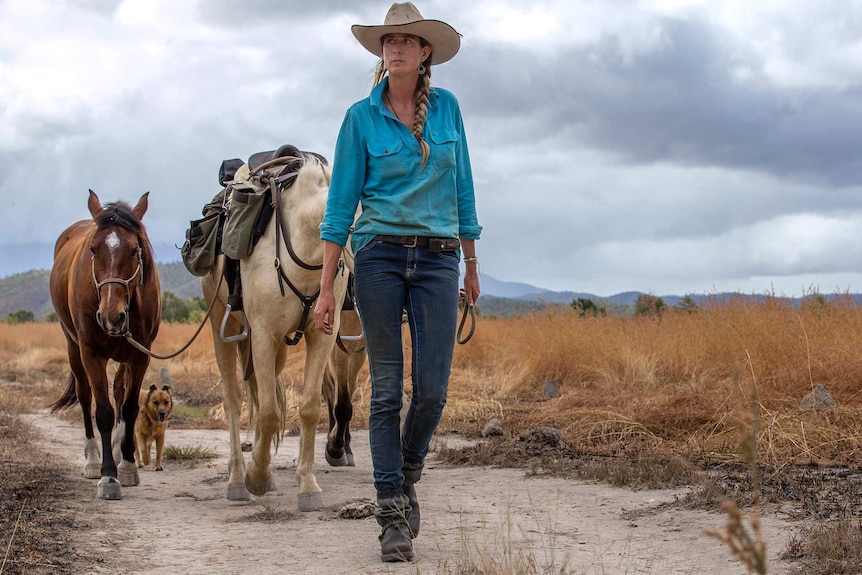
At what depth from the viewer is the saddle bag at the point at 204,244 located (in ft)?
24.7

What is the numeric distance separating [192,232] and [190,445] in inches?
163

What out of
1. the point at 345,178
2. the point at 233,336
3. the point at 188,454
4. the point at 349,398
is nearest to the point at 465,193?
the point at 345,178

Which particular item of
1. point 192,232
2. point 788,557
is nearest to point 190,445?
point 192,232

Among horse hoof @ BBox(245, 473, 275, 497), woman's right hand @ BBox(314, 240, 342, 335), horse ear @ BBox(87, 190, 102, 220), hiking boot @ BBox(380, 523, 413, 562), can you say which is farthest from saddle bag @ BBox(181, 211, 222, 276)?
hiking boot @ BBox(380, 523, 413, 562)

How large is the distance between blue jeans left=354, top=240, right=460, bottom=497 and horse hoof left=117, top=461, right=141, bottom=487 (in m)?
4.12

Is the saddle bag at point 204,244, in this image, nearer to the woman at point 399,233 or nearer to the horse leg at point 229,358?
the horse leg at point 229,358

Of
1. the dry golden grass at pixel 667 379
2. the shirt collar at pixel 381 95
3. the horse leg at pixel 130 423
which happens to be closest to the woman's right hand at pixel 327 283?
the shirt collar at pixel 381 95

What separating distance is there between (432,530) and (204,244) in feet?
10.4

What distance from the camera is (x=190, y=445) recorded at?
436 inches

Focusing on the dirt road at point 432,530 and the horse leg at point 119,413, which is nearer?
the dirt road at point 432,530

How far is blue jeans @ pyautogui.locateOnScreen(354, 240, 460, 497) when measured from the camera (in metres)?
4.80

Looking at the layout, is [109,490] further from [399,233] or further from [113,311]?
[399,233]

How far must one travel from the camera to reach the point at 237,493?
7262 millimetres

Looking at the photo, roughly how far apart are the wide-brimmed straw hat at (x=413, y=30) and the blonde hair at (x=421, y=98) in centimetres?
9
